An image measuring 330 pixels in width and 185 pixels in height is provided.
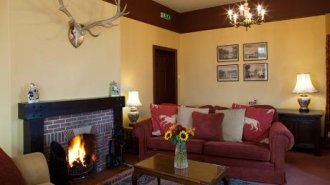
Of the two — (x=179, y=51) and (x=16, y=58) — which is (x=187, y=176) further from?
(x=179, y=51)

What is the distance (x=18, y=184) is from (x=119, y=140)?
172 centimetres

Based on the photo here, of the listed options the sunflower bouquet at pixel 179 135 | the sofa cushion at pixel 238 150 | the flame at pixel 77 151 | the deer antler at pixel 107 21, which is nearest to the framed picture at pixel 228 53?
the sofa cushion at pixel 238 150

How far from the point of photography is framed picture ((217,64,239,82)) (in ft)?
18.5

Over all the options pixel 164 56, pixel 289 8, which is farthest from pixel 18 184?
pixel 289 8

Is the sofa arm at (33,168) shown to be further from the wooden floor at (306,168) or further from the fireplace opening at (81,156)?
the wooden floor at (306,168)

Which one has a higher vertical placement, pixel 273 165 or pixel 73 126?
pixel 73 126

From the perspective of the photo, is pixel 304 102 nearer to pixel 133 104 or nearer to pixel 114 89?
pixel 133 104

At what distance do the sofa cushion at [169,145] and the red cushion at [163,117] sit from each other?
230 mm

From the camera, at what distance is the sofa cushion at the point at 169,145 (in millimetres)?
3600

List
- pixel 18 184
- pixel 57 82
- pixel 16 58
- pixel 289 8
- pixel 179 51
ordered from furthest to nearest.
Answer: pixel 179 51
pixel 289 8
pixel 57 82
pixel 16 58
pixel 18 184

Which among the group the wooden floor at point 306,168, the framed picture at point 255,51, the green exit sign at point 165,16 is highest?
the green exit sign at point 165,16

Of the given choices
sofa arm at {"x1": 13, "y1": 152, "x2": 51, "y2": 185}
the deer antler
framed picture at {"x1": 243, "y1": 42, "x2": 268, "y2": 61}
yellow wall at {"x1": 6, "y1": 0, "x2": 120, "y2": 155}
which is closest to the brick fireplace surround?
yellow wall at {"x1": 6, "y1": 0, "x2": 120, "y2": 155}

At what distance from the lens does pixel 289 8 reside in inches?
198

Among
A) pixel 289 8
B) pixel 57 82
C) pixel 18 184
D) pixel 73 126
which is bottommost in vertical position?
pixel 18 184
